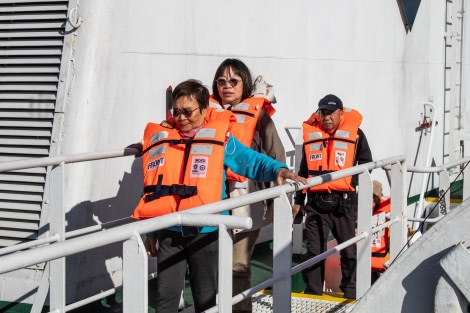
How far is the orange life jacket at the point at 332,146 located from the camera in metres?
5.84

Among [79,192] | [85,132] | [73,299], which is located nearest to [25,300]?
[73,299]

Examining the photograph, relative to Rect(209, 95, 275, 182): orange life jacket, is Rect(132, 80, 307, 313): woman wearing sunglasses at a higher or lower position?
lower

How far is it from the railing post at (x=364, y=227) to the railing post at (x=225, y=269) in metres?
1.82

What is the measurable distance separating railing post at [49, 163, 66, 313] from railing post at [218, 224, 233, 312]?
1.33 meters

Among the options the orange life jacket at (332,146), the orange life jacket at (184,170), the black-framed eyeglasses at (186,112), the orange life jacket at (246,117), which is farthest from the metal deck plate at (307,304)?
the black-framed eyeglasses at (186,112)

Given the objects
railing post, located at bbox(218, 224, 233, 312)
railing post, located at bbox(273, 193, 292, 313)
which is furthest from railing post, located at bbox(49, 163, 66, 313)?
railing post, located at bbox(218, 224, 233, 312)

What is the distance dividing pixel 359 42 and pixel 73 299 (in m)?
4.92

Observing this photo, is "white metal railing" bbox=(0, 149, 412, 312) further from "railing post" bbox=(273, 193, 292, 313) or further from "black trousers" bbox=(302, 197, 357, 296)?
"black trousers" bbox=(302, 197, 357, 296)

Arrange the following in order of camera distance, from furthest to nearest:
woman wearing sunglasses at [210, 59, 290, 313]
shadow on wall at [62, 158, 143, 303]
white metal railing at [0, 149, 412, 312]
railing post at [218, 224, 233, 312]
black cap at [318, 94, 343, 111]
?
black cap at [318, 94, 343, 111] → shadow on wall at [62, 158, 143, 303] → woman wearing sunglasses at [210, 59, 290, 313] → railing post at [218, 224, 233, 312] → white metal railing at [0, 149, 412, 312]

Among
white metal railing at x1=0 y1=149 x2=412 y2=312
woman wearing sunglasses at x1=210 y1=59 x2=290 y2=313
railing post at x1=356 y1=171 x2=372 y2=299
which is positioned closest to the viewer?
white metal railing at x1=0 y1=149 x2=412 y2=312

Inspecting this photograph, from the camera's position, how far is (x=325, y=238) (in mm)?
5785

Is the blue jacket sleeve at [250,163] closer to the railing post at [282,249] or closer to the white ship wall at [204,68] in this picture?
the railing post at [282,249]

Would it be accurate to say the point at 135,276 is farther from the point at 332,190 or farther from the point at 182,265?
the point at 332,190

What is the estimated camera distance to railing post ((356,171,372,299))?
4.63 m
